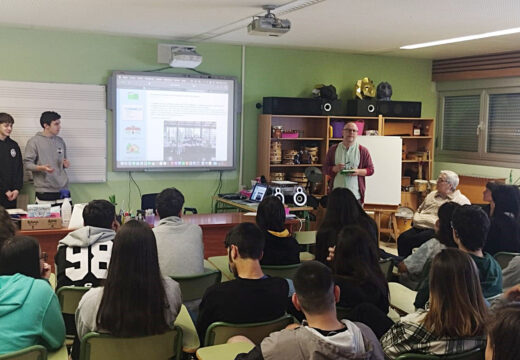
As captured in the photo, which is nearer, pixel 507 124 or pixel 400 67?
pixel 507 124

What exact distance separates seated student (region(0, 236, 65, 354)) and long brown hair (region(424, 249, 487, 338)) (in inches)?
60.2

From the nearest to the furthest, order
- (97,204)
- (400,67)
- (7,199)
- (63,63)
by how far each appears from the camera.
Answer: (97,204), (7,199), (63,63), (400,67)

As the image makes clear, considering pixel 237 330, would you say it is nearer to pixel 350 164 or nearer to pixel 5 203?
pixel 350 164

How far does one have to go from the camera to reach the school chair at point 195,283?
9.55 ft

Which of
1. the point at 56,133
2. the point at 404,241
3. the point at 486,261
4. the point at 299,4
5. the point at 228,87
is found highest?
the point at 299,4

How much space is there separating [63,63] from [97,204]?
399 cm

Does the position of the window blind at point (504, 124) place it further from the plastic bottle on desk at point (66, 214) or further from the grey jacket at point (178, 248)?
the plastic bottle on desk at point (66, 214)

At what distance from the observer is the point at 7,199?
597cm

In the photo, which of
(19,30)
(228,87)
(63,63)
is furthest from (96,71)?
(228,87)

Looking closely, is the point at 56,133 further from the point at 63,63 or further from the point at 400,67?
the point at 400,67

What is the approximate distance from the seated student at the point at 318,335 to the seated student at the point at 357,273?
75 centimetres

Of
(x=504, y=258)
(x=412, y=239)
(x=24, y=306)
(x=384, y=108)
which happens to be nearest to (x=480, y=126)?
(x=384, y=108)

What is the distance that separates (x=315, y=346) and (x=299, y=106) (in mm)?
5835

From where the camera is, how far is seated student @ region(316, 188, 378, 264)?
12.2 feet
